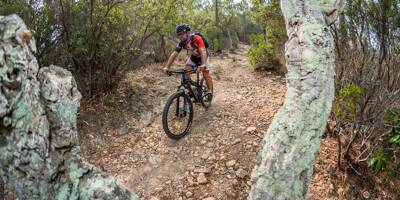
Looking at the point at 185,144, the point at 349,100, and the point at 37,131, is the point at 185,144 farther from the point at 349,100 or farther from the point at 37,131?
the point at 37,131

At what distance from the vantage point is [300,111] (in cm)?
207

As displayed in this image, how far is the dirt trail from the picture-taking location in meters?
4.71

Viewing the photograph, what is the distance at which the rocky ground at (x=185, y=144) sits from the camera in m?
4.69

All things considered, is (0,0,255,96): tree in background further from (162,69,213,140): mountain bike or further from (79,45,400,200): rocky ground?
(162,69,213,140): mountain bike

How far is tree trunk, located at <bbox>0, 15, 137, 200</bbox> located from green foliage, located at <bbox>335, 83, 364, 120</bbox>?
3232mm

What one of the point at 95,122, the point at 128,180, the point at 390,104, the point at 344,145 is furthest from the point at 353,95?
the point at 95,122

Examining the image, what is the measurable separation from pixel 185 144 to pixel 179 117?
0.49 meters

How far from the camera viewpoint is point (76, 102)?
1867 mm

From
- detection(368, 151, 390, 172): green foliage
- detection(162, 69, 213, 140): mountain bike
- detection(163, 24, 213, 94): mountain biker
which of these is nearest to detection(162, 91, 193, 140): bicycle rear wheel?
detection(162, 69, 213, 140): mountain bike

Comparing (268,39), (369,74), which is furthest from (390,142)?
(268,39)

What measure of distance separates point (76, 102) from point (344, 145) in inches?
179

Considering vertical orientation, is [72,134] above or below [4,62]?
below

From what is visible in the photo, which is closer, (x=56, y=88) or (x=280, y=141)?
(x=56, y=88)

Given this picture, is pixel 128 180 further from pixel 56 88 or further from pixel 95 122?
pixel 56 88
